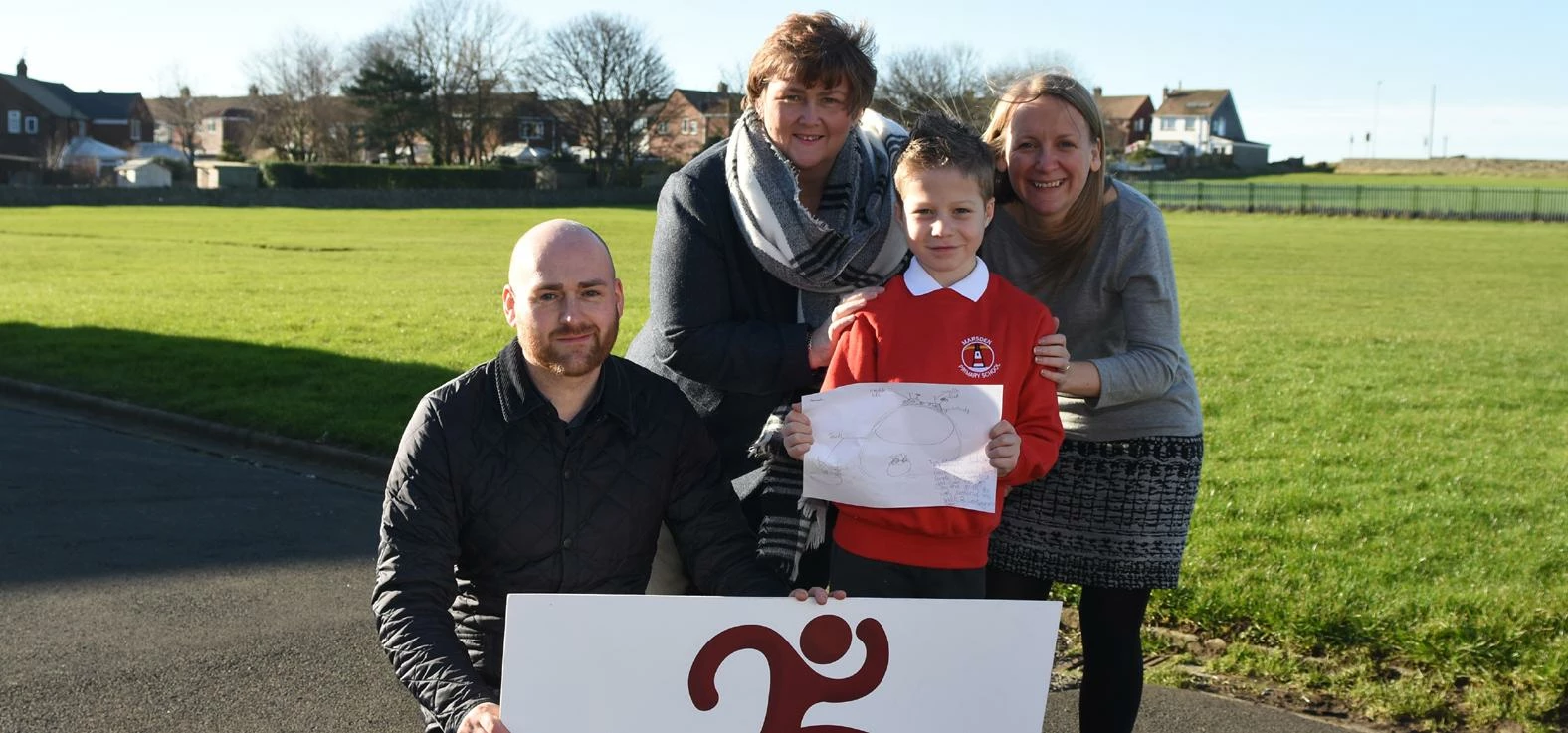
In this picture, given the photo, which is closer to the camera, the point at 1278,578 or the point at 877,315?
the point at 877,315

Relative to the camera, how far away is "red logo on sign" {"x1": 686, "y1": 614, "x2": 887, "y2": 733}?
294cm

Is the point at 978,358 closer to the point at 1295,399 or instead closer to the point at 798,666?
the point at 798,666

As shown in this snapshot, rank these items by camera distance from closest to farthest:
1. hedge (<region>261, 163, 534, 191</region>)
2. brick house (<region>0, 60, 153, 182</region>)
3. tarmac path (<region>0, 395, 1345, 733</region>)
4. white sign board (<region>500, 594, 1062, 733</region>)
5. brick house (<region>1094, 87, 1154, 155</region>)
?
white sign board (<region>500, 594, 1062, 733</region>) < tarmac path (<region>0, 395, 1345, 733</region>) < hedge (<region>261, 163, 534, 191</region>) < brick house (<region>0, 60, 153, 182</region>) < brick house (<region>1094, 87, 1154, 155</region>)

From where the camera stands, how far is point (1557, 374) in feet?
43.5

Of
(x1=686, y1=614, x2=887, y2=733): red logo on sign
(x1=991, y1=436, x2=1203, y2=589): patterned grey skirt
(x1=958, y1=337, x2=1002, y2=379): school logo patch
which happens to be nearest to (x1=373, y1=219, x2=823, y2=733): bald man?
(x1=686, y1=614, x2=887, y2=733): red logo on sign

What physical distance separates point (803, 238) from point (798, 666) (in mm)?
956

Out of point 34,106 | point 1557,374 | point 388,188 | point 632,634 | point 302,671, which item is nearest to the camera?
point 632,634

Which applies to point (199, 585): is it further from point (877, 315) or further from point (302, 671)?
point (877, 315)

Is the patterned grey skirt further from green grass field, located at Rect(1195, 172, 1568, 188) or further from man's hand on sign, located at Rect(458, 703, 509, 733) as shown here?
green grass field, located at Rect(1195, 172, 1568, 188)

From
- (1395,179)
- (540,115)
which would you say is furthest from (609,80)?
(1395,179)

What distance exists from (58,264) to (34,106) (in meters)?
Answer: 88.8

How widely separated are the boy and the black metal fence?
55774 mm

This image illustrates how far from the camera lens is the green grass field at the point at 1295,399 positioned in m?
5.04

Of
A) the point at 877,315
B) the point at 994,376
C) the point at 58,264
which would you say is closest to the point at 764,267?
the point at 877,315
